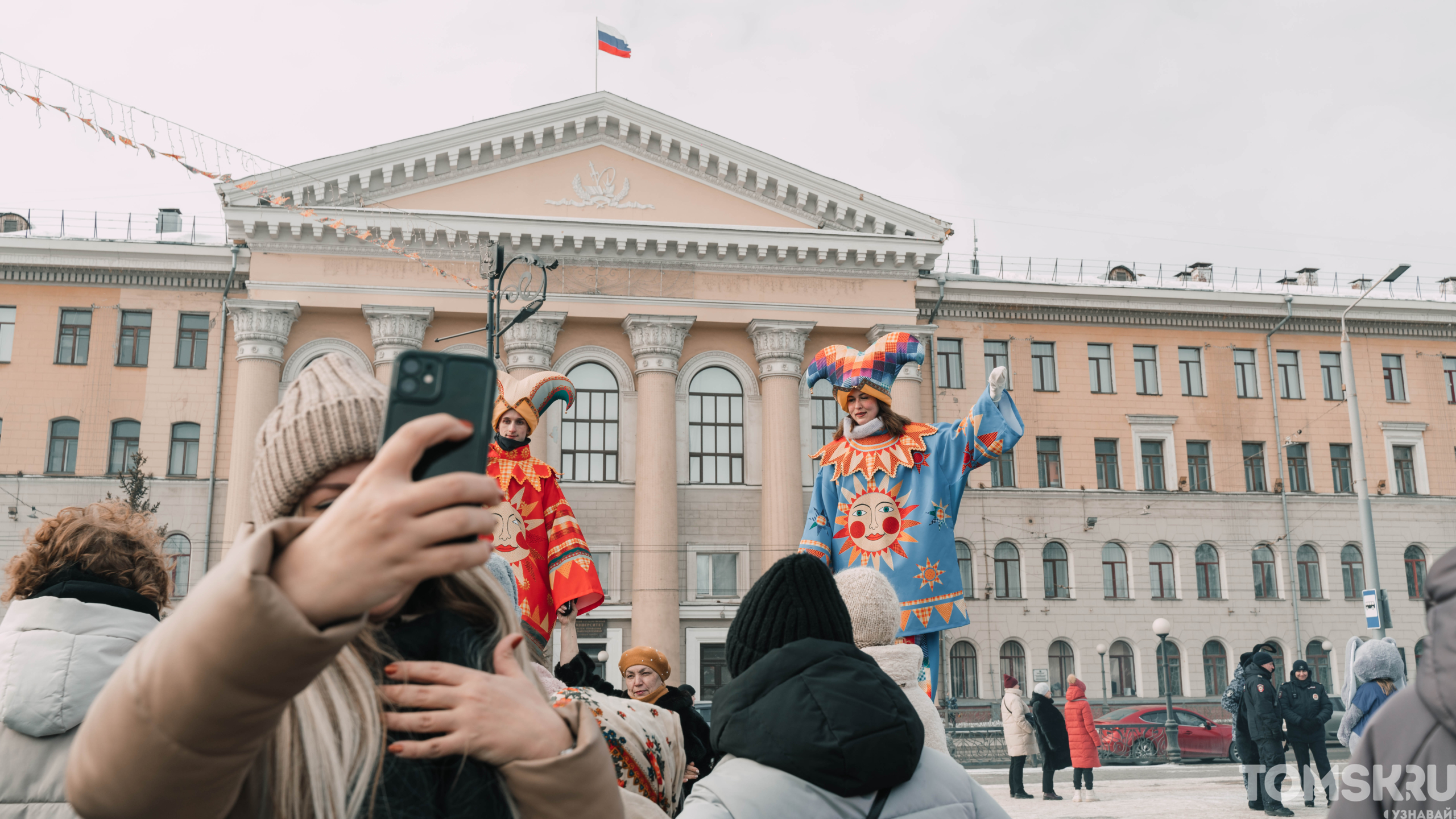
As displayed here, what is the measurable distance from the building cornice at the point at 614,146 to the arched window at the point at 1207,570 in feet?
40.7

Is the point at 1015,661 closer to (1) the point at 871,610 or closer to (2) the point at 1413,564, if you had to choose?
(2) the point at 1413,564

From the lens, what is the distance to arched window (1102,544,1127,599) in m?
33.5

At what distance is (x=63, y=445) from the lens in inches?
1164

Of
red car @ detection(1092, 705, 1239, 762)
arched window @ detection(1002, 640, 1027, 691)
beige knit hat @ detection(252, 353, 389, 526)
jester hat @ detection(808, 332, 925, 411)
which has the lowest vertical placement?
red car @ detection(1092, 705, 1239, 762)

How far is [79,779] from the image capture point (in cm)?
115

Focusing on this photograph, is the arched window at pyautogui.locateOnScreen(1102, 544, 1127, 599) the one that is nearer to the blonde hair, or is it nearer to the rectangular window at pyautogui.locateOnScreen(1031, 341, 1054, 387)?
the rectangular window at pyautogui.locateOnScreen(1031, 341, 1054, 387)

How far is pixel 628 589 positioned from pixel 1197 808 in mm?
19727

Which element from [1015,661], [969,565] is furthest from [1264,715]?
[969,565]

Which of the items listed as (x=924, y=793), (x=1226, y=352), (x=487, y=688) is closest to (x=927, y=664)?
(x=924, y=793)

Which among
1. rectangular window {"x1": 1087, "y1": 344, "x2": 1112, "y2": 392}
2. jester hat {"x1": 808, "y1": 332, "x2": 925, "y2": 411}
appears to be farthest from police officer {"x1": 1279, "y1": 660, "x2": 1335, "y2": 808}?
rectangular window {"x1": 1087, "y1": 344, "x2": 1112, "y2": 392}

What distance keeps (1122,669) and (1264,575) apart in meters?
5.68

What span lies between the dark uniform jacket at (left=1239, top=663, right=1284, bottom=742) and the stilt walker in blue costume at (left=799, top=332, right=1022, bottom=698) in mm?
6232

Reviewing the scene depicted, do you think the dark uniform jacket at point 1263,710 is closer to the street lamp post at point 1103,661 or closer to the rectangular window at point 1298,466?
the street lamp post at point 1103,661

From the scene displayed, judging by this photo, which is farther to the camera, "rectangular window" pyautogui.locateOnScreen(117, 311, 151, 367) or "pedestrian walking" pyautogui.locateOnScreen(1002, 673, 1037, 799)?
"rectangular window" pyautogui.locateOnScreen(117, 311, 151, 367)
